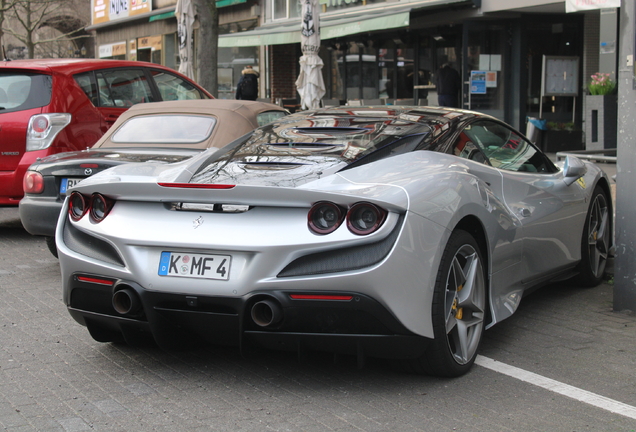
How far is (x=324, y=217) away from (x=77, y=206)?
1.35 metres

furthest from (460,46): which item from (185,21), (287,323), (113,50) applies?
(113,50)

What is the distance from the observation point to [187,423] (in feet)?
11.1

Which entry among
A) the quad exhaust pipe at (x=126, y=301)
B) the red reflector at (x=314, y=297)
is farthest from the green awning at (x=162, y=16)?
the red reflector at (x=314, y=297)

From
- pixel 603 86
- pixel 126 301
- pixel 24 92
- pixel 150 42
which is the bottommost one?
pixel 126 301

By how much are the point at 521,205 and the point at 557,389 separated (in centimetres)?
128

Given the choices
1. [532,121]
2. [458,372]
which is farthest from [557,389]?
[532,121]

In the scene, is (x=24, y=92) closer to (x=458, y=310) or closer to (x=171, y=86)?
(x=171, y=86)

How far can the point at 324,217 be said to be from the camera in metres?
3.54

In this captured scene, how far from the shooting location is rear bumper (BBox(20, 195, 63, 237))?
6.60 metres

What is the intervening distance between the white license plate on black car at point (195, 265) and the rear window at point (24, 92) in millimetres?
5079

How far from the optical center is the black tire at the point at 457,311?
370cm

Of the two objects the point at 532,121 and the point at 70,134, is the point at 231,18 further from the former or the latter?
the point at 70,134

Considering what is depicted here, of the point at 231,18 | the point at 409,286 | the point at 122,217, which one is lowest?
the point at 409,286

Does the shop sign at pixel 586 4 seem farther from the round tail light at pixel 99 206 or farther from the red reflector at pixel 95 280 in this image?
the red reflector at pixel 95 280
